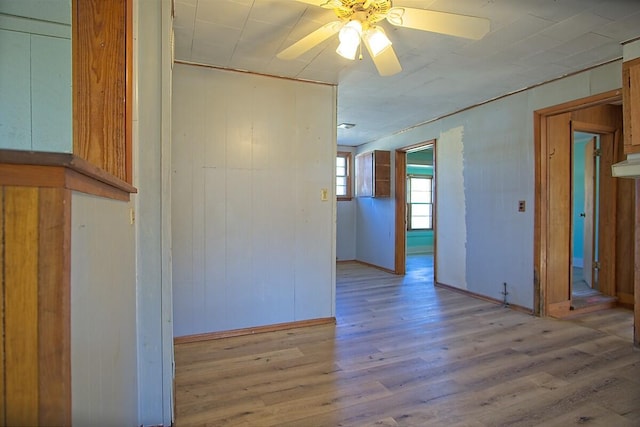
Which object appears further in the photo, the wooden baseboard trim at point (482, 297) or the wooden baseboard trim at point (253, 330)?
the wooden baseboard trim at point (482, 297)

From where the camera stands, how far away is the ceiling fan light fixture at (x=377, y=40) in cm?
184

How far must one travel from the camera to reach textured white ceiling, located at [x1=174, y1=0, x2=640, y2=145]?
2.06 m

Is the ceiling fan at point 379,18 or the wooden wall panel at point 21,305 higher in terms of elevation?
the ceiling fan at point 379,18

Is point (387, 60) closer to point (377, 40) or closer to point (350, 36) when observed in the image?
point (377, 40)

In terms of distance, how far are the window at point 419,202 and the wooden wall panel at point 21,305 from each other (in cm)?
847

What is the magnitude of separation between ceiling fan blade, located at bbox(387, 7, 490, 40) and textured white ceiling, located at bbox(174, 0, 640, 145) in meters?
0.35

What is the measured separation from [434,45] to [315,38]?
1.07 m

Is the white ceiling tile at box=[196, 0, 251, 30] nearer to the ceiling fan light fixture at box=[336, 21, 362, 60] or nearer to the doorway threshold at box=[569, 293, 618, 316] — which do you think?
the ceiling fan light fixture at box=[336, 21, 362, 60]

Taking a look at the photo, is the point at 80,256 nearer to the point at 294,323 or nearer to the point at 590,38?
the point at 294,323

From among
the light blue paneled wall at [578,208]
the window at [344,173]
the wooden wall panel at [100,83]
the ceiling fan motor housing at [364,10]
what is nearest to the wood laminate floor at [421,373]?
the wooden wall panel at [100,83]

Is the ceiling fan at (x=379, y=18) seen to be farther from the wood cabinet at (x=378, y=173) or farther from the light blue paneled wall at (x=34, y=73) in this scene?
the wood cabinet at (x=378, y=173)

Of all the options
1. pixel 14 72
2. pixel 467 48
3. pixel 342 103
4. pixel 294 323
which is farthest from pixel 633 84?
pixel 14 72

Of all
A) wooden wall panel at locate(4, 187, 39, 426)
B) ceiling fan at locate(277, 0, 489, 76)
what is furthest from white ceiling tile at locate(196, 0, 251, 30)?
wooden wall panel at locate(4, 187, 39, 426)

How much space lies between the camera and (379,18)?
1841 mm
